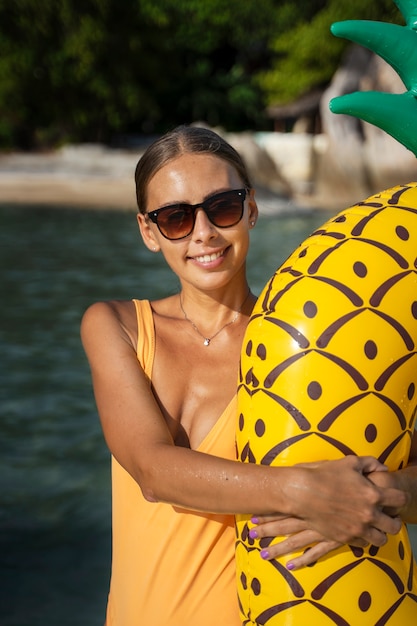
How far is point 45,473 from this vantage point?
4656 millimetres

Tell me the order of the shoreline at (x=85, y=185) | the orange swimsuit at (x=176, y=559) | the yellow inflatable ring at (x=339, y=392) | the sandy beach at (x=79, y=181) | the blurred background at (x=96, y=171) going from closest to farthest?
1. the yellow inflatable ring at (x=339, y=392)
2. the orange swimsuit at (x=176, y=559)
3. the blurred background at (x=96, y=171)
4. the shoreline at (x=85, y=185)
5. the sandy beach at (x=79, y=181)

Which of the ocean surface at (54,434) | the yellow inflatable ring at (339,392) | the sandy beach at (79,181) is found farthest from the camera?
the sandy beach at (79,181)

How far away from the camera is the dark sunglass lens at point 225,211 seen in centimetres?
165

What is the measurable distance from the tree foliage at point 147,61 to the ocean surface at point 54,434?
39.7ft

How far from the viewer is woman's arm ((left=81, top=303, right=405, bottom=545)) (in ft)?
4.54

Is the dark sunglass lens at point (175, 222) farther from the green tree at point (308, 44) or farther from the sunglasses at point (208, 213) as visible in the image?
the green tree at point (308, 44)

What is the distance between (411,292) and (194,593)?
680 mm

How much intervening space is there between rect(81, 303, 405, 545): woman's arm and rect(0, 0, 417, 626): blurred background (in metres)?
2.19

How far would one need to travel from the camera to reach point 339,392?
1.48 meters

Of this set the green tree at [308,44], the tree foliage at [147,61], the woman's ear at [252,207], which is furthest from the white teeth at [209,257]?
the tree foliage at [147,61]

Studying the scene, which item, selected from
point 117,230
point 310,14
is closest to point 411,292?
point 117,230

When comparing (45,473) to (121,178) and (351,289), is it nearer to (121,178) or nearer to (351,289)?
(351,289)

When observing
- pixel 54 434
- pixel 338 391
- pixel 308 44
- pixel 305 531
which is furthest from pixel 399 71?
pixel 308 44

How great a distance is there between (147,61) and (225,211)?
2243 cm
